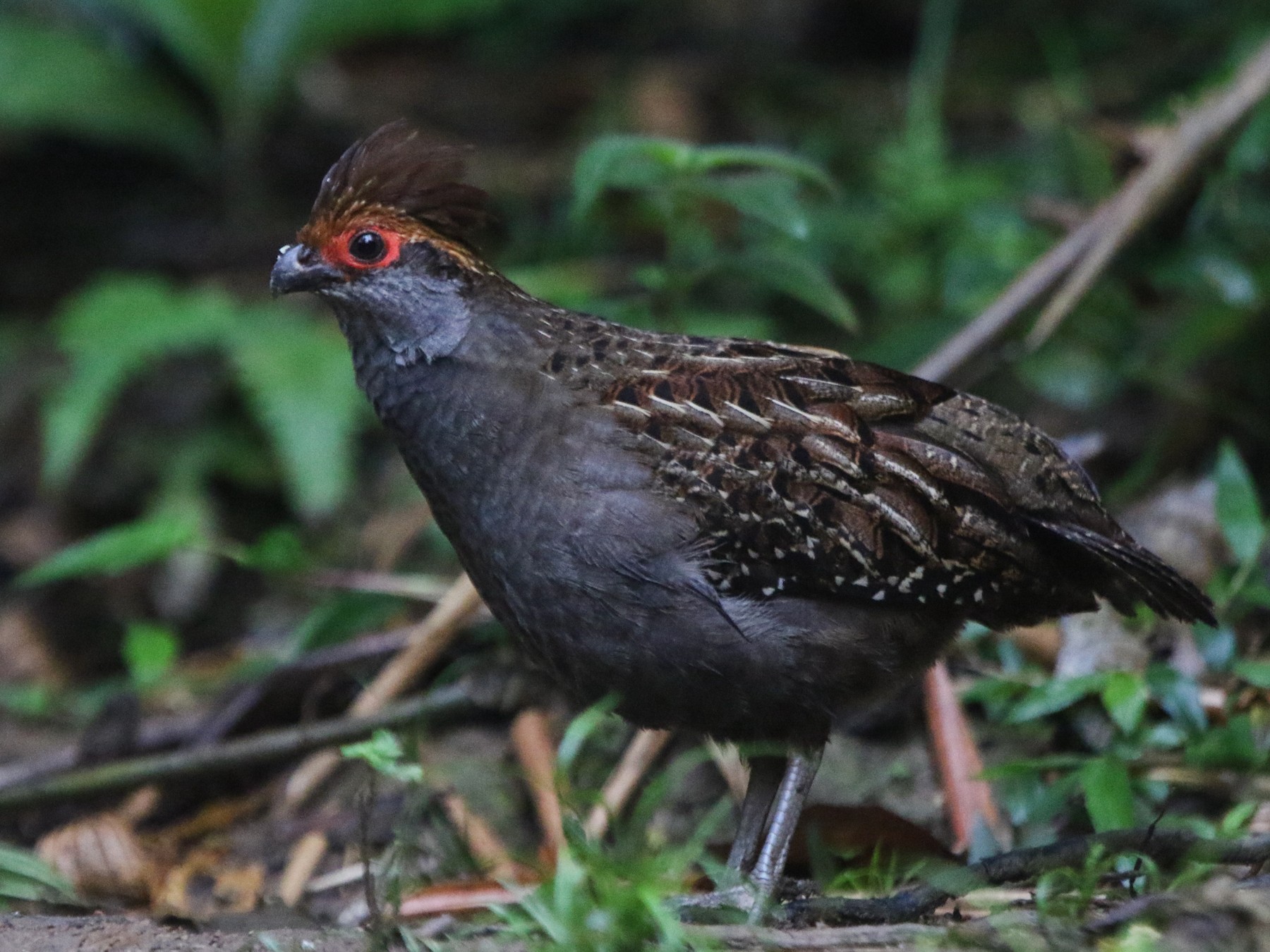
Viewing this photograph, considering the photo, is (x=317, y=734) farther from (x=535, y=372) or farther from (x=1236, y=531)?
(x=1236, y=531)

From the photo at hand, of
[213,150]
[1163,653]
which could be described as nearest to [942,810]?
[1163,653]

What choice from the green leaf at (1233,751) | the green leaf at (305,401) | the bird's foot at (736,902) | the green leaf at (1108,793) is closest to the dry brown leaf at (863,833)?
the bird's foot at (736,902)

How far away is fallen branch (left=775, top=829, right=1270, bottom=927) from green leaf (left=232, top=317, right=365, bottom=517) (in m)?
3.37

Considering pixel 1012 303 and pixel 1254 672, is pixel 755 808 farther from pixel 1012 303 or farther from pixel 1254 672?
pixel 1012 303

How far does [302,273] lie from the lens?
152 inches

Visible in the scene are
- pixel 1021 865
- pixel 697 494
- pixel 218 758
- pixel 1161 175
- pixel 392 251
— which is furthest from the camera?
pixel 1161 175

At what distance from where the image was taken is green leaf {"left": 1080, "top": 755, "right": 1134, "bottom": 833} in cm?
380

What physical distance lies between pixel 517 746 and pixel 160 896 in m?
1.16

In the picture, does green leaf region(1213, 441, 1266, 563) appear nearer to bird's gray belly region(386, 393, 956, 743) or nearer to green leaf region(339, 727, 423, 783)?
bird's gray belly region(386, 393, 956, 743)

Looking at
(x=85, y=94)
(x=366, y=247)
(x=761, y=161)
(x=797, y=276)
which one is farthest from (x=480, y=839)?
(x=85, y=94)

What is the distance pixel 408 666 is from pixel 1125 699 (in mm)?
2304

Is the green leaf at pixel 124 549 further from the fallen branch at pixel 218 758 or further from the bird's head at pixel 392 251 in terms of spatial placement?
the bird's head at pixel 392 251

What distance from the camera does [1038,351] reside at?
19.7 feet

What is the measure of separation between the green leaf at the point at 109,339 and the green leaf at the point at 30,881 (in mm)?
2603
